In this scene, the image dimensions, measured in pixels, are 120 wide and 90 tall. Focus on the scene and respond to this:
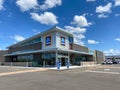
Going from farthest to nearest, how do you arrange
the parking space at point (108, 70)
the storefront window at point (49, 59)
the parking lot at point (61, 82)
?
the storefront window at point (49, 59), the parking space at point (108, 70), the parking lot at point (61, 82)

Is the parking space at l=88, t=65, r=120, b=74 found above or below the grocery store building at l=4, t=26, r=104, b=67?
below

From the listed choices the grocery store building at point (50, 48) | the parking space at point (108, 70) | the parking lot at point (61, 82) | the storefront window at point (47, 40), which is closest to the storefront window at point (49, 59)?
the grocery store building at point (50, 48)

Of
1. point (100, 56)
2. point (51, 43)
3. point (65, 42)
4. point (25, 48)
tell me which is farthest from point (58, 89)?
point (100, 56)

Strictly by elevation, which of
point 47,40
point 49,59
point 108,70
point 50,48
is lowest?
point 108,70

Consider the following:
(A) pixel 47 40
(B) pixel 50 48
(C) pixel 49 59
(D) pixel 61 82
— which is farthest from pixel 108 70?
(A) pixel 47 40

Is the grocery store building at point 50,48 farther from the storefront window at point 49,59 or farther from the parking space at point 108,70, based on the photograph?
the parking space at point 108,70

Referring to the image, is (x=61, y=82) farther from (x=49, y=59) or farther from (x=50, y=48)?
(x=49, y=59)

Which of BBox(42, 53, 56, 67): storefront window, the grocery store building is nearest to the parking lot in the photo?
the grocery store building

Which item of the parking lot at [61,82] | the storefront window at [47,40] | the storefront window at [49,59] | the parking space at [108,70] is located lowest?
the parking space at [108,70]

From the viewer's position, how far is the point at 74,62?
38.7 metres

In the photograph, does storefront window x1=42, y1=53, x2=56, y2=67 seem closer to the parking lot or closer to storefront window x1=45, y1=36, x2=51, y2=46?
storefront window x1=45, y1=36, x2=51, y2=46

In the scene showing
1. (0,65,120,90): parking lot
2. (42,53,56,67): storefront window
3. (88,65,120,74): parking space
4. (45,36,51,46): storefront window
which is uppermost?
(45,36,51,46): storefront window

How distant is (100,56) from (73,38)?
25259mm

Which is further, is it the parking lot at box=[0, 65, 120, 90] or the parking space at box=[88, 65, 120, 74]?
the parking space at box=[88, 65, 120, 74]
